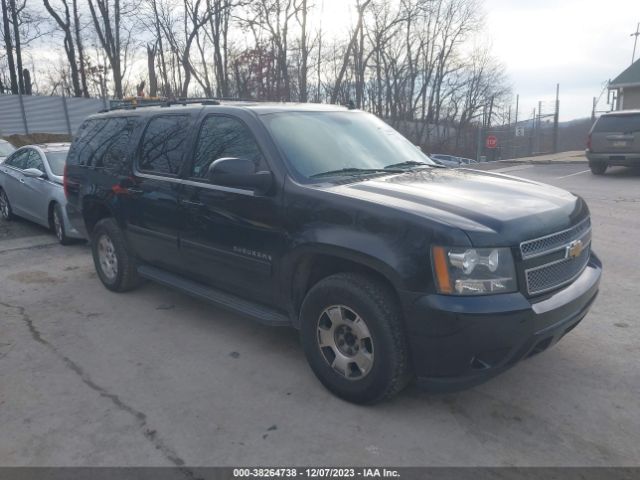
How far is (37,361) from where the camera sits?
161 inches

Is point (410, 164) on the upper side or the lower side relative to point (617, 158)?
upper

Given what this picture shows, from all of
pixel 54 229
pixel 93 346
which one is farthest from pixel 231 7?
pixel 93 346

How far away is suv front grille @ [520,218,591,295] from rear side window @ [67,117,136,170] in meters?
3.86

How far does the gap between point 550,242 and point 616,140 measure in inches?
515

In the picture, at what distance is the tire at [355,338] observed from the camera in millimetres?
3074

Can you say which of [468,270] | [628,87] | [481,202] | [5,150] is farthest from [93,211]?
[628,87]

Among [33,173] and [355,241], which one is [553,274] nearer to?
[355,241]

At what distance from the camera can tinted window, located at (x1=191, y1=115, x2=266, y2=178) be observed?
400 cm

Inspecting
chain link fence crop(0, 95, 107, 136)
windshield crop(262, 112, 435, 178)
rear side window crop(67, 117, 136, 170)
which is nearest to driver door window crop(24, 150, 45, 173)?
rear side window crop(67, 117, 136, 170)

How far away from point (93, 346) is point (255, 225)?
1.80 m

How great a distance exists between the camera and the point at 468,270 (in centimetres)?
286

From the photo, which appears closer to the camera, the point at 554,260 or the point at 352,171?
the point at 554,260

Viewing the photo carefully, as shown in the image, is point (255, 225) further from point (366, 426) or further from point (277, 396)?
point (366, 426)

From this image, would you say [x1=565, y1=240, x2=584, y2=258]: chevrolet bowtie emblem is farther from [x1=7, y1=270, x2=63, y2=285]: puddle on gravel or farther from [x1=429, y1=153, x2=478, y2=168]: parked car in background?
[x1=7, y1=270, x2=63, y2=285]: puddle on gravel
